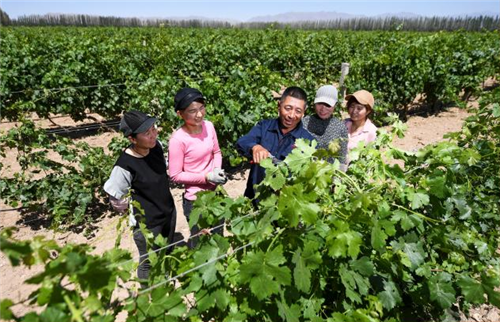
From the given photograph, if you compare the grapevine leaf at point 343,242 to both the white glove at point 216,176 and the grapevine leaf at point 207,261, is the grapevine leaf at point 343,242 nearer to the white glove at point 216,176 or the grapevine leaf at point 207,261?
the grapevine leaf at point 207,261

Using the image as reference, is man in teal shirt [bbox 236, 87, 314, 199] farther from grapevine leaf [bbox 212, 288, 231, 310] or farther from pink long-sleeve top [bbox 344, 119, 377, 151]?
grapevine leaf [bbox 212, 288, 231, 310]

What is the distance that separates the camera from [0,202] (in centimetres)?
448

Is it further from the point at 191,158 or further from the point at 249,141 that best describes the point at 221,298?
the point at 191,158

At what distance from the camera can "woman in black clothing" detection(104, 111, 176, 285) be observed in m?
2.32

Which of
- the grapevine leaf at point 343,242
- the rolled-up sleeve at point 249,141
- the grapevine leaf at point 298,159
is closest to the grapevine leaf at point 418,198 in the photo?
the grapevine leaf at point 343,242

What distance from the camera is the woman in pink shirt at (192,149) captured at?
2.56 meters

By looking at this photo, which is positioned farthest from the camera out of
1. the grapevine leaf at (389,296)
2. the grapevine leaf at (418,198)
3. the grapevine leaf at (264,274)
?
the grapevine leaf at (389,296)

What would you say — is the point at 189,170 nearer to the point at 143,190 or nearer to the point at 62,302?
the point at 143,190

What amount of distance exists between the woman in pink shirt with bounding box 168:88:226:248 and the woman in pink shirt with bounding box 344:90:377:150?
137 cm

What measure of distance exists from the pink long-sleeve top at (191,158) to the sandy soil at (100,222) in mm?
653

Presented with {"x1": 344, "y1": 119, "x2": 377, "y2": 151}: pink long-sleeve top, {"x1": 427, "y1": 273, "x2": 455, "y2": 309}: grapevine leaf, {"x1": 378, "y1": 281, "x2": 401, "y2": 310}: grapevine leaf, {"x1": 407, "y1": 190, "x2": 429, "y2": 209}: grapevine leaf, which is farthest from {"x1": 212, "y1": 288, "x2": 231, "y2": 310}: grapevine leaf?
{"x1": 344, "y1": 119, "x2": 377, "y2": 151}: pink long-sleeve top

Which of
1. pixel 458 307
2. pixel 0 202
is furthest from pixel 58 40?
pixel 458 307

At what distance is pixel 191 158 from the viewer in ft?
9.05

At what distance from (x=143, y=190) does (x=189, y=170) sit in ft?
1.51
